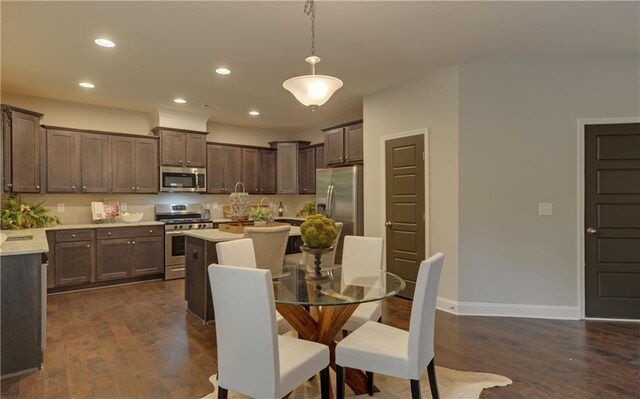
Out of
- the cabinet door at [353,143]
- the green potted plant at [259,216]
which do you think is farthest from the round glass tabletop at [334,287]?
the cabinet door at [353,143]

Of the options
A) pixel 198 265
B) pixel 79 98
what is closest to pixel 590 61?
pixel 198 265

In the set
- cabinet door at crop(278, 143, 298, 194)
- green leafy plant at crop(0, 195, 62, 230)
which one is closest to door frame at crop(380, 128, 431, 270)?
cabinet door at crop(278, 143, 298, 194)

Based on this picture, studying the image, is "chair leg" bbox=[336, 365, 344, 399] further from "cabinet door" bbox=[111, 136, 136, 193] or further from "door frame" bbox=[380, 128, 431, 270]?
"cabinet door" bbox=[111, 136, 136, 193]

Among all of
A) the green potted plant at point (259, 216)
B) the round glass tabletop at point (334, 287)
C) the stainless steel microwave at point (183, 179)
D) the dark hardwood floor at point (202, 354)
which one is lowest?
the dark hardwood floor at point (202, 354)

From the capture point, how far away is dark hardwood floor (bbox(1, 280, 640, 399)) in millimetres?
2461

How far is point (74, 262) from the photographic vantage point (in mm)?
4957

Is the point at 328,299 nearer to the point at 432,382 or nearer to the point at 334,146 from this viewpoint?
the point at 432,382

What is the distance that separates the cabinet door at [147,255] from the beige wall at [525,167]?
4333 mm

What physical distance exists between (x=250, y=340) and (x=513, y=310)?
3.36m

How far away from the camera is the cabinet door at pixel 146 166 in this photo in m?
5.80

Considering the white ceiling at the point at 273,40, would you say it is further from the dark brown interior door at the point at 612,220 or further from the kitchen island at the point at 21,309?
the kitchen island at the point at 21,309

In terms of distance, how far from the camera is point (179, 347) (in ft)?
10.3

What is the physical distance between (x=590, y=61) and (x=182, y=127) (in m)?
5.63

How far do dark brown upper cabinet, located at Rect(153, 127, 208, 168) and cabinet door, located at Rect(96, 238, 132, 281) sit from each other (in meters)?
1.43
